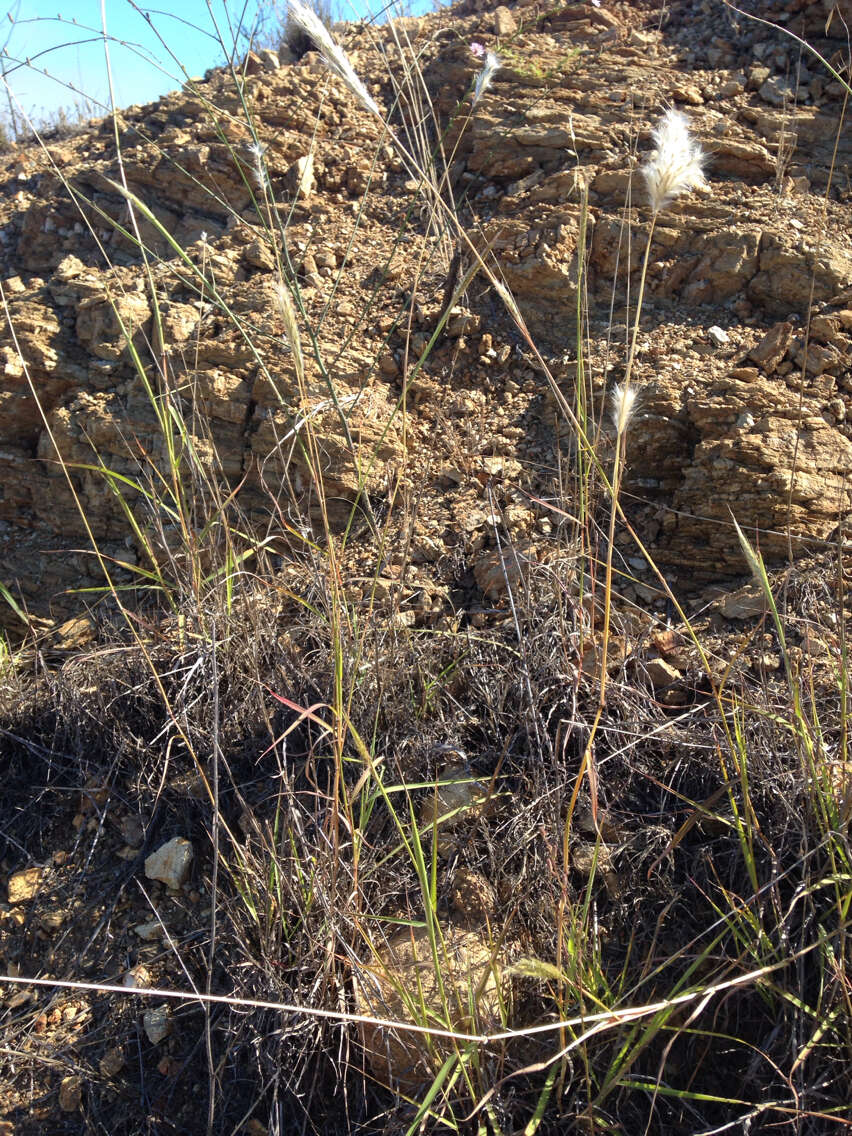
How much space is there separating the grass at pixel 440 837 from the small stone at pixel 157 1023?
Answer: 0.07ft

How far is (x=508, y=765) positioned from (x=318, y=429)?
3.65 feet

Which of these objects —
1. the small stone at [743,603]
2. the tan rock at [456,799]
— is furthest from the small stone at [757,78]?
the tan rock at [456,799]

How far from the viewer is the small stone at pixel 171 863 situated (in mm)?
1810

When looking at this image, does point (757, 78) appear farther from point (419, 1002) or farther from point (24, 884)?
point (24, 884)

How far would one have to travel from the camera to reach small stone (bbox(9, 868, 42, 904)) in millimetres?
1864

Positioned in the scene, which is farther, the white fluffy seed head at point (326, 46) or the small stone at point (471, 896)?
the small stone at point (471, 896)

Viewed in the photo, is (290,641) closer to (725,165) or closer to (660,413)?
(660,413)

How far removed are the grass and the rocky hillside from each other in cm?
19

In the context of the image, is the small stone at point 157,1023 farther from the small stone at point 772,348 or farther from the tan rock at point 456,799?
the small stone at point 772,348

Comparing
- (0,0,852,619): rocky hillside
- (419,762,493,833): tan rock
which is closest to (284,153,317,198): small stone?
(0,0,852,619): rocky hillside

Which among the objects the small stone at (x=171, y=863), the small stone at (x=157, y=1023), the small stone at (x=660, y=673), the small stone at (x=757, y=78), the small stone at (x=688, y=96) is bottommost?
the small stone at (x=157, y=1023)

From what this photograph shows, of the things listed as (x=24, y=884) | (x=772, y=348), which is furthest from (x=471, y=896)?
(x=772, y=348)

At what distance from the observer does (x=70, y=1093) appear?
62.1 inches

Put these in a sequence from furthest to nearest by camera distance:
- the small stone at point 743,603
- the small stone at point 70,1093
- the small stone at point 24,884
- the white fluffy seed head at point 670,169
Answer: the small stone at point 743,603, the small stone at point 24,884, the small stone at point 70,1093, the white fluffy seed head at point 670,169
